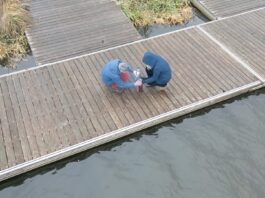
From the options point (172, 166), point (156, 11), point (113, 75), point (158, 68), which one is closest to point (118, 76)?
point (113, 75)

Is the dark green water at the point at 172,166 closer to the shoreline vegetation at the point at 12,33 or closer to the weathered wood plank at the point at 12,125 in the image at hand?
Result: the weathered wood plank at the point at 12,125

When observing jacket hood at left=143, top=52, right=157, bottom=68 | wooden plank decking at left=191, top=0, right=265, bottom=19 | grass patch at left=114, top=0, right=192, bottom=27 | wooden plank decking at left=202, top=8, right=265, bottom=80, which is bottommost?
grass patch at left=114, top=0, right=192, bottom=27

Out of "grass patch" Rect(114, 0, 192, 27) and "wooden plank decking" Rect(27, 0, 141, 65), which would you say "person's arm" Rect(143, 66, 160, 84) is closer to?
"wooden plank decking" Rect(27, 0, 141, 65)

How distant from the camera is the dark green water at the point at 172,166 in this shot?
8.30 m

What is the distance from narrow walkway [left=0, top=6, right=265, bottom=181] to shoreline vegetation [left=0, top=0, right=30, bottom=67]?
1.52m

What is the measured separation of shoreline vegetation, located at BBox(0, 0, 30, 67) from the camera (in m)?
12.0

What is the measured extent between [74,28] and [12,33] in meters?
2.02

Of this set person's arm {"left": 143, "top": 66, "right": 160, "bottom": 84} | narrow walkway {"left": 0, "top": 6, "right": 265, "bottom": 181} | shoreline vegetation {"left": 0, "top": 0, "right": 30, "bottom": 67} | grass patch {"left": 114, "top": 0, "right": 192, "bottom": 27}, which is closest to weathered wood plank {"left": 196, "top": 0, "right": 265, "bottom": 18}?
grass patch {"left": 114, "top": 0, "right": 192, "bottom": 27}

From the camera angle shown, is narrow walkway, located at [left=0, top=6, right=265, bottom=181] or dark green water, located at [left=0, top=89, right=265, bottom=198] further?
narrow walkway, located at [left=0, top=6, right=265, bottom=181]

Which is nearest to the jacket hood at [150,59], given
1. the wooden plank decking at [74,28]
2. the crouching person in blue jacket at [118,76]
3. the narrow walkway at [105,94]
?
the crouching person in blue jacket at [118,76]

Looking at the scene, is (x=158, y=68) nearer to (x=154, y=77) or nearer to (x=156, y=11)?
(x=154, y=77)

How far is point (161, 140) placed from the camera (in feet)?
30.7

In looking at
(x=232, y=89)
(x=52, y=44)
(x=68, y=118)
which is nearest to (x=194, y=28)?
(x=232, y=89)

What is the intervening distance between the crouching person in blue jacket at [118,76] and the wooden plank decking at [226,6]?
5.04 metres
